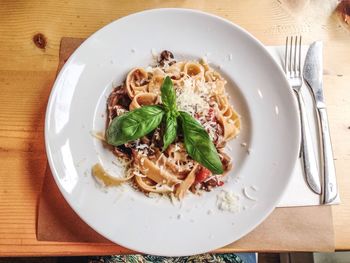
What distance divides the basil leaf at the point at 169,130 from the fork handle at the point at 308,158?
21.3 inches

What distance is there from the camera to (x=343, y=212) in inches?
61.7

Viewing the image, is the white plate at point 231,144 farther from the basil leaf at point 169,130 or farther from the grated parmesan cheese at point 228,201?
the basil leaf at point 169,130

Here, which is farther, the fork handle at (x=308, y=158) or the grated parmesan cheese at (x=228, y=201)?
the fork handle at (x=308, y=158)

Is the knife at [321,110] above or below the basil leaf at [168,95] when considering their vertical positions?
below

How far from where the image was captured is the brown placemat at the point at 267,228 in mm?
1474

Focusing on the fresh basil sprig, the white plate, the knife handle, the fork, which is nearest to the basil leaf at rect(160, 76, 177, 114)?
the fresh basil sprig

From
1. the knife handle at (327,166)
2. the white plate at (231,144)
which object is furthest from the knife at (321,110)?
the white plate at (231,144)

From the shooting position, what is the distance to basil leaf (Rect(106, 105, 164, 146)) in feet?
4.66

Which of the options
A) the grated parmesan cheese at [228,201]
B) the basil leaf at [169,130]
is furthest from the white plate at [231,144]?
the basil leaf at [169,130]

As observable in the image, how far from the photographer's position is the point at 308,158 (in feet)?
5.23

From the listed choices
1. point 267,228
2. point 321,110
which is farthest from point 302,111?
point 267,228

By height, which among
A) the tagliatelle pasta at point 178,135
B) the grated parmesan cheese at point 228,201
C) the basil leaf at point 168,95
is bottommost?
the grated parmesan cheese at point 228,201

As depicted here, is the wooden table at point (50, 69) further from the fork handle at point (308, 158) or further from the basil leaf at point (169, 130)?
the basil leaf at point (169, 130)

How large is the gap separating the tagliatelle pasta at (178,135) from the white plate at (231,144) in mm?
39
